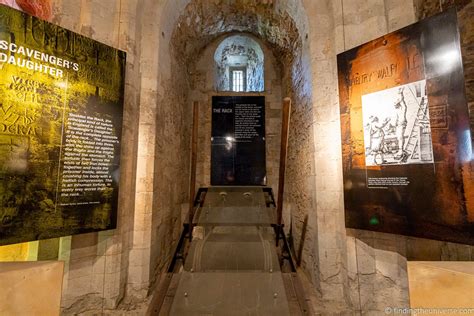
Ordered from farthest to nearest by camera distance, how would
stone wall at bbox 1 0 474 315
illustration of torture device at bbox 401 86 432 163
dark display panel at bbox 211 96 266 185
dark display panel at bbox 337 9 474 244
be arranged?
dark display panel at bbox 211 96 266 185 < stone wall at bbox 1 0 474 315 < illustration of torture device at bbox 401 86 432 163 < dark display panel at bbox 337 9 474 244

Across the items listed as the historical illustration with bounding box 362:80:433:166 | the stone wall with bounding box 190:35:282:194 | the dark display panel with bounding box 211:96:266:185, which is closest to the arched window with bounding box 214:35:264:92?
the stone wall with bounding box 190:35:282:194

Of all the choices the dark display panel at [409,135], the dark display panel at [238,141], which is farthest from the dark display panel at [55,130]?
the dark display panel at [238,141]

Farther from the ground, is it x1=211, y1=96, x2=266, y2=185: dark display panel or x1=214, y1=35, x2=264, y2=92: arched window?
x1=214, y1=35, x2=264, y2=92: arched window

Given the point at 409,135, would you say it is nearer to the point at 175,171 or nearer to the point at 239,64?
the point at 175,171

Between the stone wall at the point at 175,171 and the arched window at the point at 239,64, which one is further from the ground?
the arched window at the point at 239,64

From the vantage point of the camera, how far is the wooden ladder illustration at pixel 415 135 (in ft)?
6.38

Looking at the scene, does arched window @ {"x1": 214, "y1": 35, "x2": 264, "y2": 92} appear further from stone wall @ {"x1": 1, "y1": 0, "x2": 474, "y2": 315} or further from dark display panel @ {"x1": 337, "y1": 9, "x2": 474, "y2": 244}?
dark display panel @ {"x1": 337, "y1": 9, "x2": 474, "y2": 244}

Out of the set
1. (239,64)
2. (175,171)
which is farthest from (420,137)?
(239,64)

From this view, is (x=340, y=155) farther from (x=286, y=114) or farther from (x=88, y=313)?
(x=88, y=313)

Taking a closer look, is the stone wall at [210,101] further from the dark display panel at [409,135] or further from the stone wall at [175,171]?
the dark display panel at [409,135]

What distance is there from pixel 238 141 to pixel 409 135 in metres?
3.74

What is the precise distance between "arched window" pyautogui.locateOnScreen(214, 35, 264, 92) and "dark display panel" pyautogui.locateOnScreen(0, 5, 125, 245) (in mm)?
3827

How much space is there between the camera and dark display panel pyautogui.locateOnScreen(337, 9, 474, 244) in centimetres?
177

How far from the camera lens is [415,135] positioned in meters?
2.00
